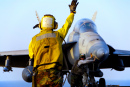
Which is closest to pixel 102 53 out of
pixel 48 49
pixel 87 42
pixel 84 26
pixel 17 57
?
pixel 87 42

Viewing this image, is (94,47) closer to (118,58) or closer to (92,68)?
(92,68)

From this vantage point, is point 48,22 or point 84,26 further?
point 84,26

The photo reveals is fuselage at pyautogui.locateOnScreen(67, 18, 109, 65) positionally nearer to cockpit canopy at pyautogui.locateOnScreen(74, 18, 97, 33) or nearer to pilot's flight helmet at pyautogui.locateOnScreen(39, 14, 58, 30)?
cockpit canopy at pyautogui.locateOnScreen(74, 18, 97, 33)

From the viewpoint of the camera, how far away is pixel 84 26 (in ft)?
Answer: 24.9

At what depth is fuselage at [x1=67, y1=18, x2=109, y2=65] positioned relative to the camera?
5.84 meters

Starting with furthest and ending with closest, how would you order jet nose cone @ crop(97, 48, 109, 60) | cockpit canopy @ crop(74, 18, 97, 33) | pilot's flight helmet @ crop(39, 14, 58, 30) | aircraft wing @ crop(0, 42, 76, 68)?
aircraft wing @ crop(0, 42, 76, 68)
cockpit canopy @ crop(74, 18, 97, 33)
jet nose cone @ crop(97, 48, 109, 60)
pilot's flight helmet @ crop(39, 14, 58, 30)

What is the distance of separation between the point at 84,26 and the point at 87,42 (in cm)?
124

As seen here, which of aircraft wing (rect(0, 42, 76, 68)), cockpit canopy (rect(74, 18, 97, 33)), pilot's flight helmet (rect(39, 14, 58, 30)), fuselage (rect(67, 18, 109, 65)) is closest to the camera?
pilot's flight helmet (rect(39, 14, 58, 30))

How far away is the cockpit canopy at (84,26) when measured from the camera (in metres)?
7.47

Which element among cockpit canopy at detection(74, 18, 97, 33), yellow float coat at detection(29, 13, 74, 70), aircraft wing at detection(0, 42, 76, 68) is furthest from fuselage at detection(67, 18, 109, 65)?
→ aircraft wing at detection(0, 42, 76, 68)

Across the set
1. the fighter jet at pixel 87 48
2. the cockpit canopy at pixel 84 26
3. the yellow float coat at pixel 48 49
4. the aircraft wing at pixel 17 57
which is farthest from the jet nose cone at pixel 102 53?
the aircraft wing at pixel 17 57

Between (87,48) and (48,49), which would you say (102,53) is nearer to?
(87,48)

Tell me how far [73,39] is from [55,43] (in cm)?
386

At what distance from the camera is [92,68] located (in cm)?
692
